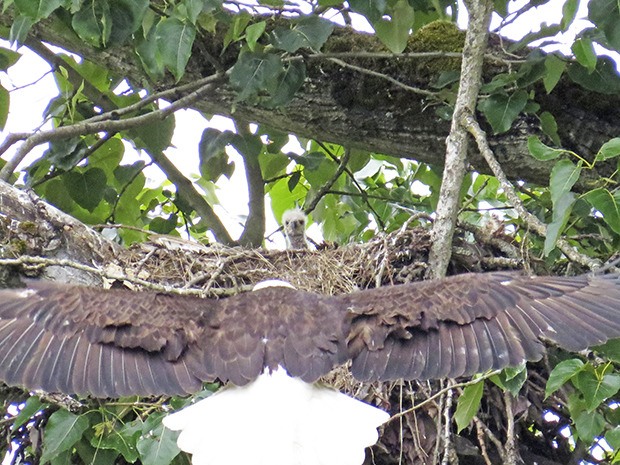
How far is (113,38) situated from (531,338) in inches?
72.0

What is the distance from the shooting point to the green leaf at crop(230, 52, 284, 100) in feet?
14.7

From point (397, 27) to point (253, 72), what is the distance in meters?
0.65

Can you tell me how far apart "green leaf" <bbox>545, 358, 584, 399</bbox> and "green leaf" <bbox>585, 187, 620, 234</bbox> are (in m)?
0.42

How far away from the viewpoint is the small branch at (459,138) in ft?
14.5

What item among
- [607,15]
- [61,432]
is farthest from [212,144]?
[607,15]

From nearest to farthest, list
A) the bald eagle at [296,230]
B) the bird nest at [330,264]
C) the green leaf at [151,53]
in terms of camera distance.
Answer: the green leaf at [151,53] → the bird nest at [330,264] → the bald eagle at [296,230]

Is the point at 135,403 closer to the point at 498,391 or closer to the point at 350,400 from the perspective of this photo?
the point at 350,400

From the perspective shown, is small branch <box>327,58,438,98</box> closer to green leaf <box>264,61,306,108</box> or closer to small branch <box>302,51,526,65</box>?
small branch <box>302,51,526,65</box>

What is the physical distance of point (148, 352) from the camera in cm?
392

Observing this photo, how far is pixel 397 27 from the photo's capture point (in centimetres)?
471

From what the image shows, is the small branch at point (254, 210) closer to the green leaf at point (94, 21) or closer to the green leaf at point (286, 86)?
the green leaf at point (286, 86)

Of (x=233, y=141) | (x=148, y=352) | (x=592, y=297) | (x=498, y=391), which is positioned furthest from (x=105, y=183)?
(x=592, y=297)

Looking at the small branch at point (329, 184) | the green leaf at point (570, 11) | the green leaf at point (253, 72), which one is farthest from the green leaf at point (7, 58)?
the green leaf at point (570, 11)

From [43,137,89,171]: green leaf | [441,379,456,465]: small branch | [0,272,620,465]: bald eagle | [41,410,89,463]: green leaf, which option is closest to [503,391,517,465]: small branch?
[441,379,456,465]: small branch
